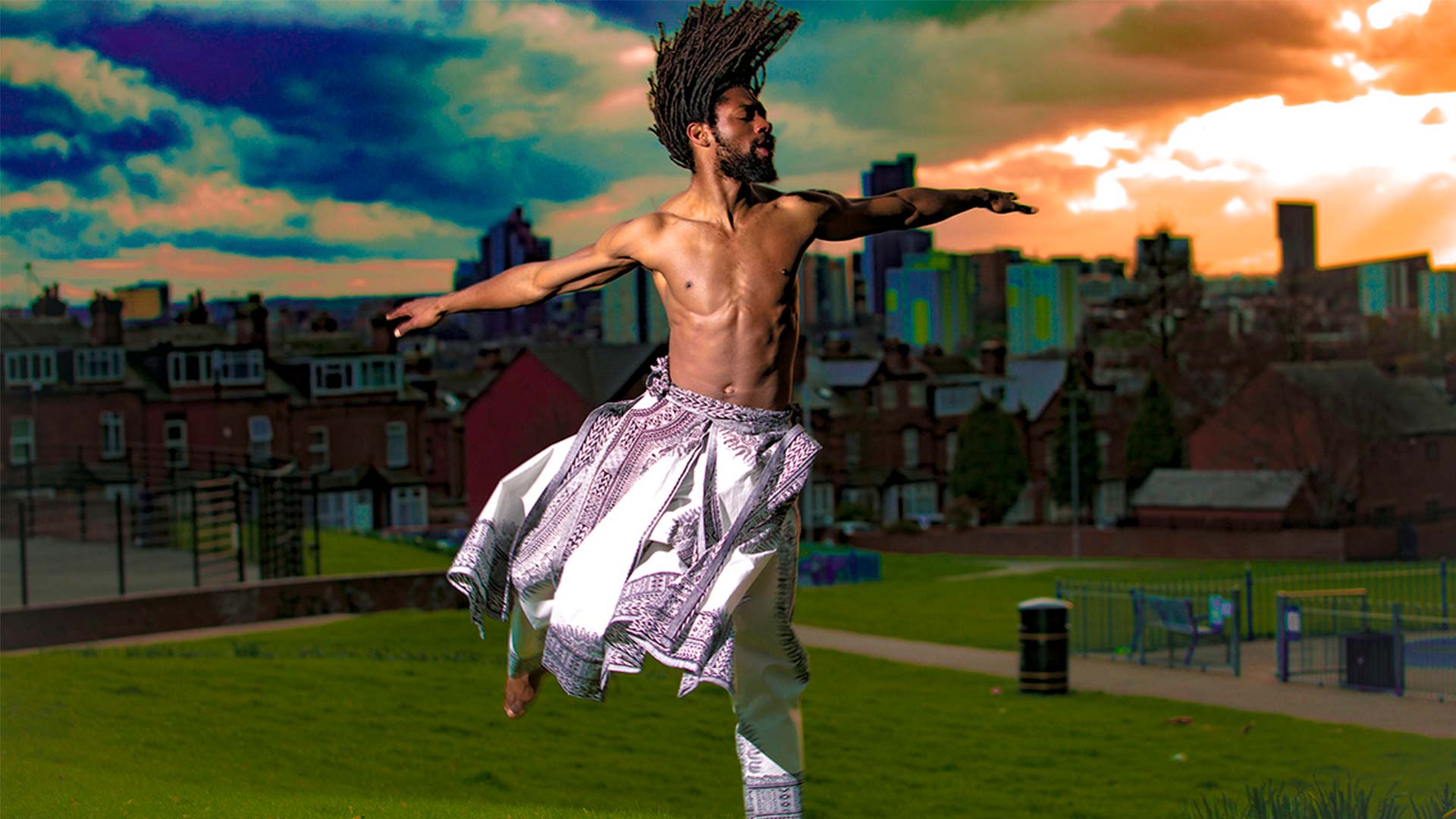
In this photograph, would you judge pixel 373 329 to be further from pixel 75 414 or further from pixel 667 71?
pixel 667 71

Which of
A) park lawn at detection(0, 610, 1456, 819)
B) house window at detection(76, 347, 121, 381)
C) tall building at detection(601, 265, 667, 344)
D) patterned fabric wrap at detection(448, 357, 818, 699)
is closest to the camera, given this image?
patterned fabric wrap at detection(448, 357, 818, 699)

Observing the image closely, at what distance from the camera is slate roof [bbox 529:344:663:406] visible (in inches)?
1242

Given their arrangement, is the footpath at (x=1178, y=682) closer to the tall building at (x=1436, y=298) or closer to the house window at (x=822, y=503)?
the house window at (x=822, y=503)

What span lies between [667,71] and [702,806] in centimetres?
549

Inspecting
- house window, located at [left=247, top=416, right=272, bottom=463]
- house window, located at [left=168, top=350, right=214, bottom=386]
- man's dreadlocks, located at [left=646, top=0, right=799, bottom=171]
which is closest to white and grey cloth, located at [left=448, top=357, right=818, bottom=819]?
man's dreadlocks, located at [left=646, top=0, right=799, bottom=171]

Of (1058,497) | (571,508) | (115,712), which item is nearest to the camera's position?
(571,508)

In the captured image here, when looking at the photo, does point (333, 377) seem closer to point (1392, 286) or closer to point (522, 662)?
point (522, 662)

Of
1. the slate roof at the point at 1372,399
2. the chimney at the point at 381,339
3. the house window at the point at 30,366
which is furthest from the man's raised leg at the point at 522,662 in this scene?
the slate roof at the point at 1372,399

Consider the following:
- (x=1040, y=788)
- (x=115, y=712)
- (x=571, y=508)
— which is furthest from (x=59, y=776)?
(x=1040, y=788)

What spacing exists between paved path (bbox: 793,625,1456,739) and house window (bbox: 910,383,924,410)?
31.7m

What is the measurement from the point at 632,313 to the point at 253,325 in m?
8.92

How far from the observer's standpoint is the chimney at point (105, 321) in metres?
31.9

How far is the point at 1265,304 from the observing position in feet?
174

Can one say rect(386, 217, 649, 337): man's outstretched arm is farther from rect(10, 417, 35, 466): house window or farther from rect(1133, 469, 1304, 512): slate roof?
rect(1133, 469, 1304, 512): slate roof
